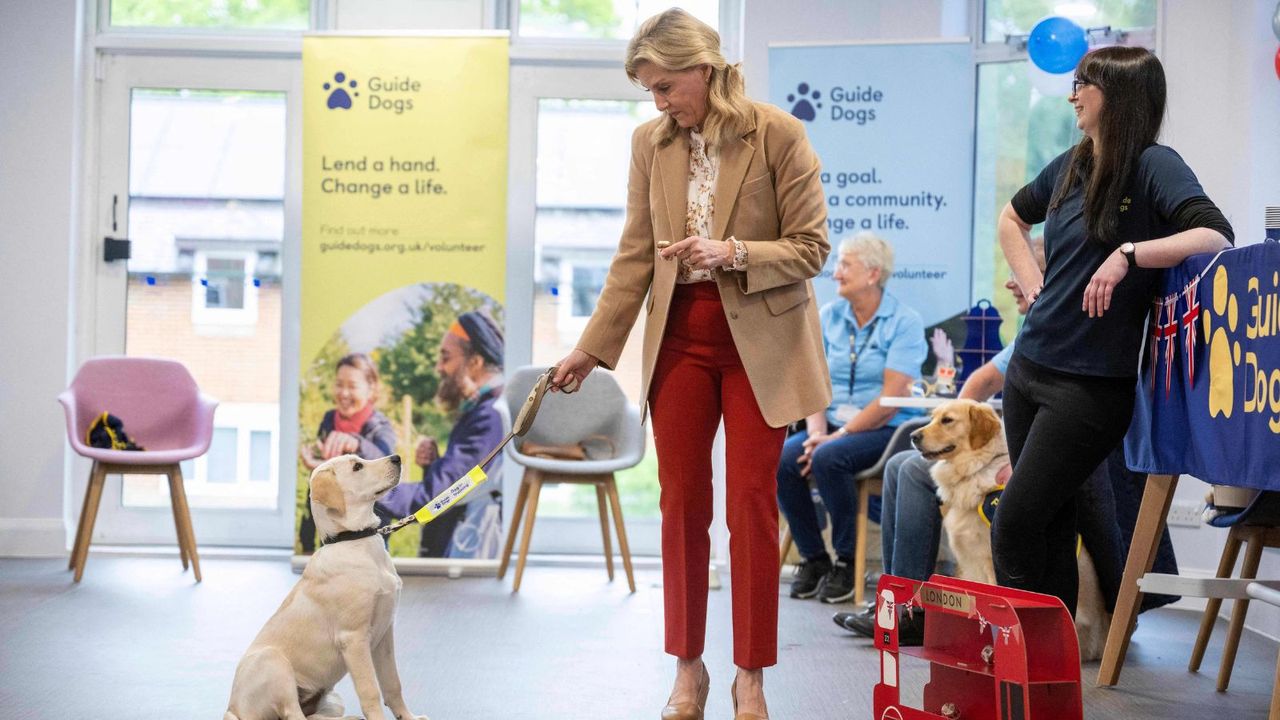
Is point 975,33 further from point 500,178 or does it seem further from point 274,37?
point 274,37

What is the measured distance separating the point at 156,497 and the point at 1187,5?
5131 millimetres

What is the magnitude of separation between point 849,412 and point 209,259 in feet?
10.4

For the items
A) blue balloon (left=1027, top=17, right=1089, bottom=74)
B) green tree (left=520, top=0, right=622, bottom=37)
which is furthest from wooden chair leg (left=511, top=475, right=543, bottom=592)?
blue balloon (left=1027, top=17, right=1089, bottom=74)

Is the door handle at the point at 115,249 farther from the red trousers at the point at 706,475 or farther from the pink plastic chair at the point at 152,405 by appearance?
the red trousers at the point at 706,475

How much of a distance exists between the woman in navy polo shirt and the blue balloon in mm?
2424

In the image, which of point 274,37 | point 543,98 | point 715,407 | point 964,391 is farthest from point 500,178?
point 715,407

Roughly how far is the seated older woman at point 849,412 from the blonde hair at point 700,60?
7.37 feet

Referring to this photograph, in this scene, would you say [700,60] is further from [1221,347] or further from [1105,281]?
[1221,347]

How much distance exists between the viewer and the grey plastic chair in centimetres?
477

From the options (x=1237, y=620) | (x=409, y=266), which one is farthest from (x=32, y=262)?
(x=1237, y=620)

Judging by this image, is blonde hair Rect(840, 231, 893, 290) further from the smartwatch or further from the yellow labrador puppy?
the yellow labrador puppy

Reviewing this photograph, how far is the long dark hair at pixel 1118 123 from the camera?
2.51m

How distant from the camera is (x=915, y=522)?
12.7 ft

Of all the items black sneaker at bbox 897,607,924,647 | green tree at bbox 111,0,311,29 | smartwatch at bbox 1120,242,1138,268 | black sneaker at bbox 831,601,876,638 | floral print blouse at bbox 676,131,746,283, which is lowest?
black sneaker at bbox 831,601,876,638
